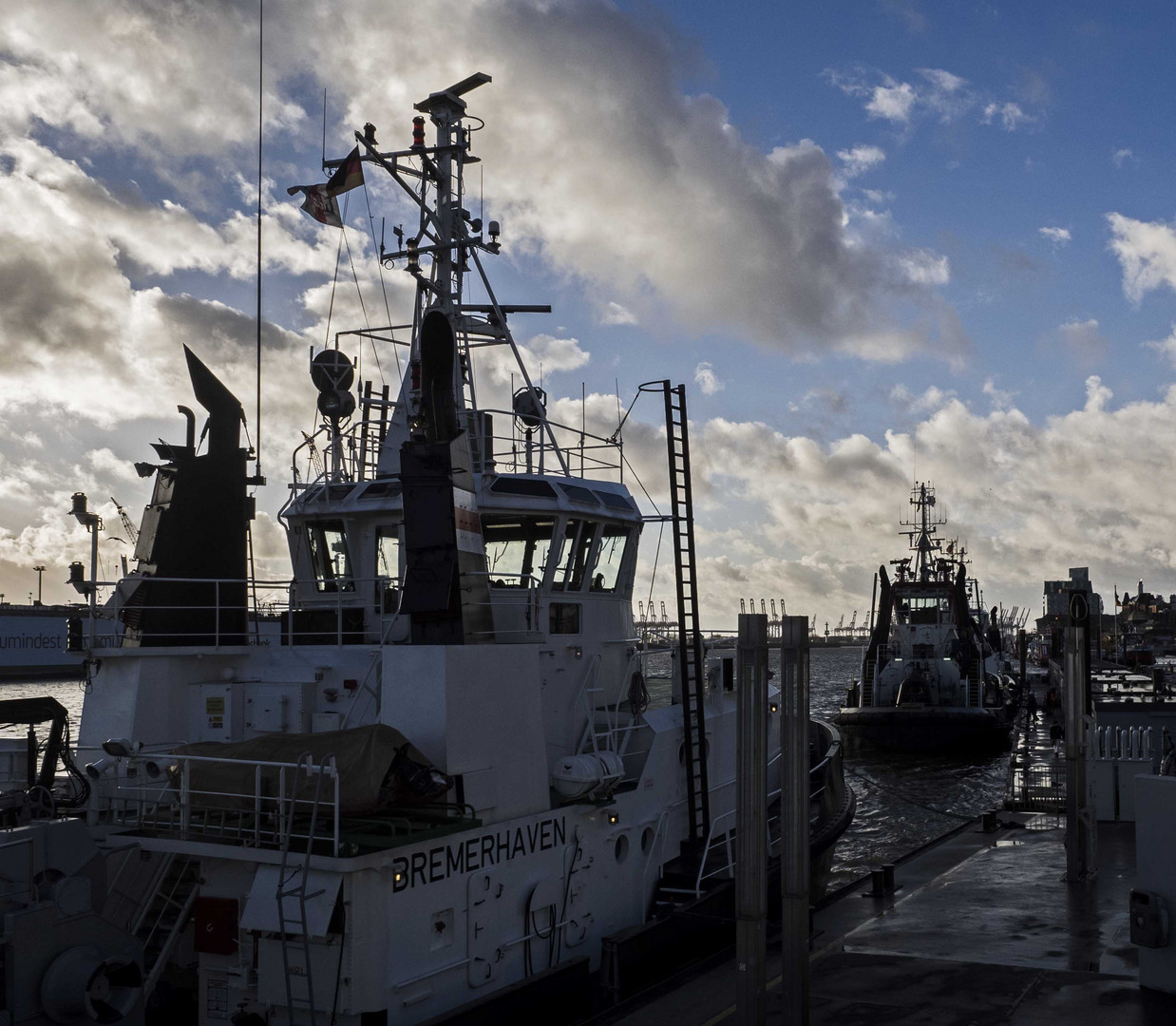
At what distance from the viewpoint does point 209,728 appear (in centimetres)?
1105

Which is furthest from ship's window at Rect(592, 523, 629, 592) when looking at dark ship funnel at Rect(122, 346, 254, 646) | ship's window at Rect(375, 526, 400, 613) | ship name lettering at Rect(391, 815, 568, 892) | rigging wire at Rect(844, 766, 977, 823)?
rigging wire at Rect(844, 766, 977, 823)

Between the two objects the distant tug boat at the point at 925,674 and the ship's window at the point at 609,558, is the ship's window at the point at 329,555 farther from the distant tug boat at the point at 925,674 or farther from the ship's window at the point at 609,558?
the distant tug boat at the point at 925,674

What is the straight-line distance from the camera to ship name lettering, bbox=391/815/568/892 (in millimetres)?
8609

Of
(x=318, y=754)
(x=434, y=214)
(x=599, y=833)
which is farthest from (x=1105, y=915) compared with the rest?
(x=434, y=214)

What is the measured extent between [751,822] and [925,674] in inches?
1595

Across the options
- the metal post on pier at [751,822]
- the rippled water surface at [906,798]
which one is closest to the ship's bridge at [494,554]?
the metal post on pier at [751,822]

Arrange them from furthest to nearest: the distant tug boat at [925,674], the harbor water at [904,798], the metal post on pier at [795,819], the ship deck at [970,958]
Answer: the distant tug boat at [925,674] → the harbor water at [904,798] → the ship deck at [970,958] → the metal post on pier at [795,819]

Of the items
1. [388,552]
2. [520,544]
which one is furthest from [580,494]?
[388,552]

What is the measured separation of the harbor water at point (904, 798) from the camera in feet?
84.1

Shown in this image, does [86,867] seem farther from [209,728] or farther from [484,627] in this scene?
[484,627]

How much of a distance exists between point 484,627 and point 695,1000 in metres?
4.28

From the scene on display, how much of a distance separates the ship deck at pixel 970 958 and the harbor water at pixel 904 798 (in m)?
4.99

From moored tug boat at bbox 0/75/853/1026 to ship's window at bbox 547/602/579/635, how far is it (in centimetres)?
3

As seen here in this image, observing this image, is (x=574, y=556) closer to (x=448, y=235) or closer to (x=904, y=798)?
(x=448, y=235)
